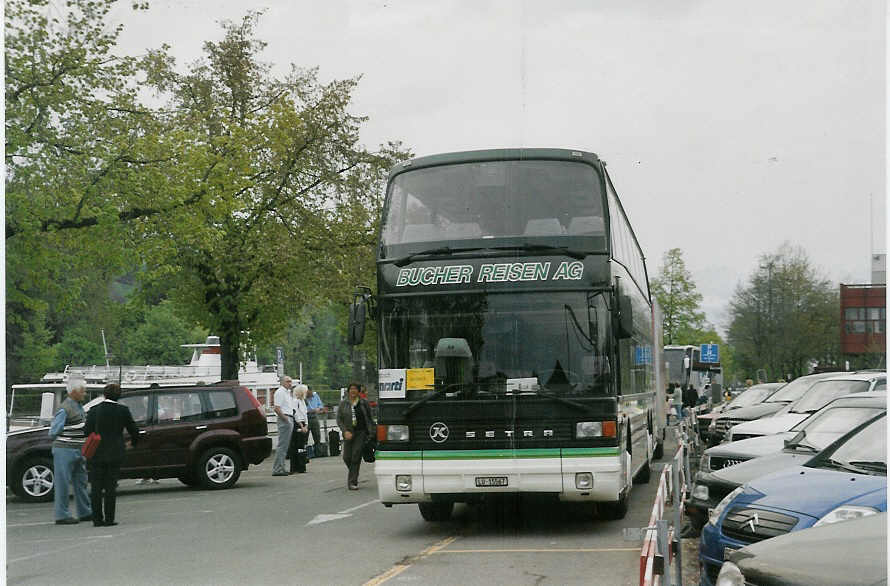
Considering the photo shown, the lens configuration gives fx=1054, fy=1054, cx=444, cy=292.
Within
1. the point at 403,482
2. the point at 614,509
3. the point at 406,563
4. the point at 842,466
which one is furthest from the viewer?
the point at 614,509

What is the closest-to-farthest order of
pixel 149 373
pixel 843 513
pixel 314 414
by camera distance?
pixel 843 513, pixel 314 414, pixel 149 373

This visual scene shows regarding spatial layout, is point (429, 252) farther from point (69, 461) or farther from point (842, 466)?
point (69, 461)

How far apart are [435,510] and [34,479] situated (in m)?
8.18

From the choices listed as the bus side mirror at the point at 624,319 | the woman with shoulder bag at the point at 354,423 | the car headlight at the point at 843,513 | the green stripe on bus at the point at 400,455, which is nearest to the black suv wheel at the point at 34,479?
the woman with shoulder bag at the point at 354,423

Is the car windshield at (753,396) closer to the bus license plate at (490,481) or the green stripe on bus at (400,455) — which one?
the bus license plate at (490,481)

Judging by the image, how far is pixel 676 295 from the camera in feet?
159

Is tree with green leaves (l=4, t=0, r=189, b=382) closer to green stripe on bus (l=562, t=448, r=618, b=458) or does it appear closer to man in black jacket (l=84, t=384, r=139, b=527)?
man in black jacket (l=84, t=384, r=139, b=527)

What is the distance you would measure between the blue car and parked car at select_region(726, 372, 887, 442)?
7506 millimetres

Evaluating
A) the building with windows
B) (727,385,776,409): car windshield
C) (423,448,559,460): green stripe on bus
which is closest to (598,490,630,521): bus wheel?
(423,448,559,460): green stripe on bus

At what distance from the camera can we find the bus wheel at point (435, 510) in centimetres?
1227

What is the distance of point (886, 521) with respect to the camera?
4.46 metres

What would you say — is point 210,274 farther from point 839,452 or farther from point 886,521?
point 886,521

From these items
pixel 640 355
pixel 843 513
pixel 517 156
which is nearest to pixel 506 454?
pixel 517 156

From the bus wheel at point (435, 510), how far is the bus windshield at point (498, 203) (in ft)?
10.4
